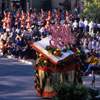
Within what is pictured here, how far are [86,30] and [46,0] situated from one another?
24388 mm

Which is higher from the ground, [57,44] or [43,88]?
[57,44]

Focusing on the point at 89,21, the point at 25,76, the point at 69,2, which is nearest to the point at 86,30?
the point at 89,21

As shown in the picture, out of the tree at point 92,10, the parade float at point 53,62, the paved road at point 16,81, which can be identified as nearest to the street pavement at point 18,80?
the paved road at point 16,81

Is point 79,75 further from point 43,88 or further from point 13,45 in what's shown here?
point 13,45

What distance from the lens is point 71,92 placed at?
11273 millimetres

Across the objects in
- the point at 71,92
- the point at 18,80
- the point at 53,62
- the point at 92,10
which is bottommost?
the point at 18,80

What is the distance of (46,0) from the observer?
5234cm

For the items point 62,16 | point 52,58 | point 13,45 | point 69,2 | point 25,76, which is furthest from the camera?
point 69,2

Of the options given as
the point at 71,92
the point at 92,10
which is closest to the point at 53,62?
the point at 71,92

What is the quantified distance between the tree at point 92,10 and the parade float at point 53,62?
1489cm

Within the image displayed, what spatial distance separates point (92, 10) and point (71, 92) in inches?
698

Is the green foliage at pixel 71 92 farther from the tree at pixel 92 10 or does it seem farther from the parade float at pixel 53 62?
the tree at pixel 92 10

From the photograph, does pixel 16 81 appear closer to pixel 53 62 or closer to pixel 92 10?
pixel 53 62

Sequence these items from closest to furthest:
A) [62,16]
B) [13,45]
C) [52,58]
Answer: [52,58], [13,45], [62,16]
